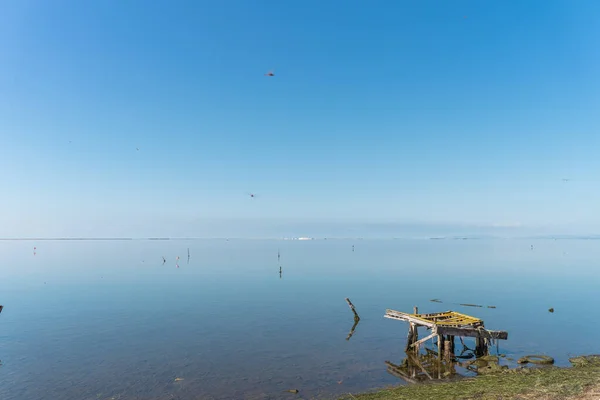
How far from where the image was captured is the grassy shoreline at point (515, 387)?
65.2 ft

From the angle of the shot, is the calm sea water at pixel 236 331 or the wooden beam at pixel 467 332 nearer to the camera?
the calm sea water at pixel 236 331

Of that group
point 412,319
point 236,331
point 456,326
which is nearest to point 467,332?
point 456,326

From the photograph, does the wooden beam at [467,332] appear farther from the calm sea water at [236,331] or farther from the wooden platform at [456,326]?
the calm sea water at [236,331]

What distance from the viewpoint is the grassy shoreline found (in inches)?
782

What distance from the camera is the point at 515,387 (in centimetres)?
2175

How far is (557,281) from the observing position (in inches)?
3253

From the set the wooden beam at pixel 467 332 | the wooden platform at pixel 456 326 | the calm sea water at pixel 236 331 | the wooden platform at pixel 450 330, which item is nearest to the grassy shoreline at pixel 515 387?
the wooden beam at pixel 467 332

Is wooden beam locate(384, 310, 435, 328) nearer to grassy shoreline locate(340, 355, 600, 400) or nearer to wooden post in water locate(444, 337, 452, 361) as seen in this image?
wooden post in water locate(444, 337, 452, 361)

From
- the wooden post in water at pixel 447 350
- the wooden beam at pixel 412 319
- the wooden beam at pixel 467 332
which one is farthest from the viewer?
the wooden beam at pixel 412 319

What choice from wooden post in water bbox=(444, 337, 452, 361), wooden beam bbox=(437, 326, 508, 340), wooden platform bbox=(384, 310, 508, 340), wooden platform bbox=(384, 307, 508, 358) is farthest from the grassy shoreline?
wooden post in water bbox=(444, 337, 452, 361)

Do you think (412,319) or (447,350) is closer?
(447,350)

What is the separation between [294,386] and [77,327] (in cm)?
2998

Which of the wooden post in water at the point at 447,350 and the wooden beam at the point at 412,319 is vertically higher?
the wooden beam at the point at 412,319

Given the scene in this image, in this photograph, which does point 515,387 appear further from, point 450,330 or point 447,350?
point 447,350
